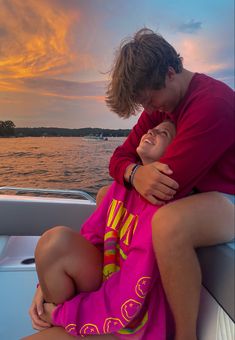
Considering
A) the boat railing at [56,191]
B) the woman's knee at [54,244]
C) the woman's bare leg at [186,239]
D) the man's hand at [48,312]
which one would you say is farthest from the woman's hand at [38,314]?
the boat railing at [56,191]

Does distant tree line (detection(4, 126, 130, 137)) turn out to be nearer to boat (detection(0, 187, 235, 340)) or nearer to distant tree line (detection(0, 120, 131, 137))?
distant tree line (detection(0, 120, 131, 137))

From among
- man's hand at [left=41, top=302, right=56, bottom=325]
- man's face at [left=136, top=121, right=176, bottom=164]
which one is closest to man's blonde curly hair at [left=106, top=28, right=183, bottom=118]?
man's face at [left=136, top=121, right=176, bottom=164]

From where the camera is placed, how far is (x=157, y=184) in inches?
30.4

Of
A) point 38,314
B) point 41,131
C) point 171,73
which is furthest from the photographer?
point 41,131

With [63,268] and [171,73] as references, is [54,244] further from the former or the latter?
[171,73]

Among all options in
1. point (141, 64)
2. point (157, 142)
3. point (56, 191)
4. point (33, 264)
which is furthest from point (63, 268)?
point (56, 191)

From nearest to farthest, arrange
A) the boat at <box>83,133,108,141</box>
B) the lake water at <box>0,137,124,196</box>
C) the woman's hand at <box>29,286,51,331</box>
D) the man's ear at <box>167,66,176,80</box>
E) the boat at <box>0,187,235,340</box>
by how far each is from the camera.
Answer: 1. the boat at <box>0,187,235,340</box>
2. the man's ear at <box>167,66,176,80</box>
3. the woman's hand at <box>29,286,51,331</box>
4. the boat at <box>83,133,108,141</box>
5. the lake water at <box>0,137,124,196</box>

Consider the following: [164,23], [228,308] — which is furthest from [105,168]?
[228,308]

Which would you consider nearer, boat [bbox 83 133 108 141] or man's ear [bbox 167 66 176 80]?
Result: man's ear [bbox 167 66 176 80]

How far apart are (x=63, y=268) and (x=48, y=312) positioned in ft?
0.39

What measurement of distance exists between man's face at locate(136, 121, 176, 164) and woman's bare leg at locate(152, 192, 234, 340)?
0.20 m

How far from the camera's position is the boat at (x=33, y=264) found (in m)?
0.70

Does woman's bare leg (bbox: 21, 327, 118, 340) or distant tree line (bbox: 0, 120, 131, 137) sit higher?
distant tree line (bbox: 0, 120, 131, 137)

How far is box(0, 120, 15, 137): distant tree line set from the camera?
6.73 feet
